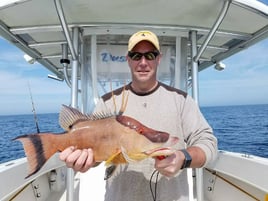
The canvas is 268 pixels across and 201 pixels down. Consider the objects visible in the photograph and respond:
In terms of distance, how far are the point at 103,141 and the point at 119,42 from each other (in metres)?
2.37

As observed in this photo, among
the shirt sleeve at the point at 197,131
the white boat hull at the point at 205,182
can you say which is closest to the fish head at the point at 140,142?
the shirt sleeve at the point at 197,131

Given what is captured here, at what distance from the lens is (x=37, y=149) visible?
130 centimetres

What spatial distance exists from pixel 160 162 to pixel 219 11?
203cm

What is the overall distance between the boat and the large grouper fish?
1.39m

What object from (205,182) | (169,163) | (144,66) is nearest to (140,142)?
(169,163)

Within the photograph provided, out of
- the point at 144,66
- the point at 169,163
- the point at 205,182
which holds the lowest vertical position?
the point at 205,182

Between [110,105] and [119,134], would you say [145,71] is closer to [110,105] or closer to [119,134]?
[110,105]

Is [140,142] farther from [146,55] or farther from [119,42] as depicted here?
[119,42]

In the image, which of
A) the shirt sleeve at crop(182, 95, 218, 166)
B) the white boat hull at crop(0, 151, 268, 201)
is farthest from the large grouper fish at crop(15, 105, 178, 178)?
the white boat hull at crop(0, 151, 268, 201)

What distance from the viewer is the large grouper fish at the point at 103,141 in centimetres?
130

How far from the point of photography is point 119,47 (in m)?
3.54

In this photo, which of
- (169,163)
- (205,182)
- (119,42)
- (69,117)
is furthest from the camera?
(205,182)

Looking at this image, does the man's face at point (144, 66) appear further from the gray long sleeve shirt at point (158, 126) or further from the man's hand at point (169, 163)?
the man's hand at point (169, 163)

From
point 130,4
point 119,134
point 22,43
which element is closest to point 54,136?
point 119,134
